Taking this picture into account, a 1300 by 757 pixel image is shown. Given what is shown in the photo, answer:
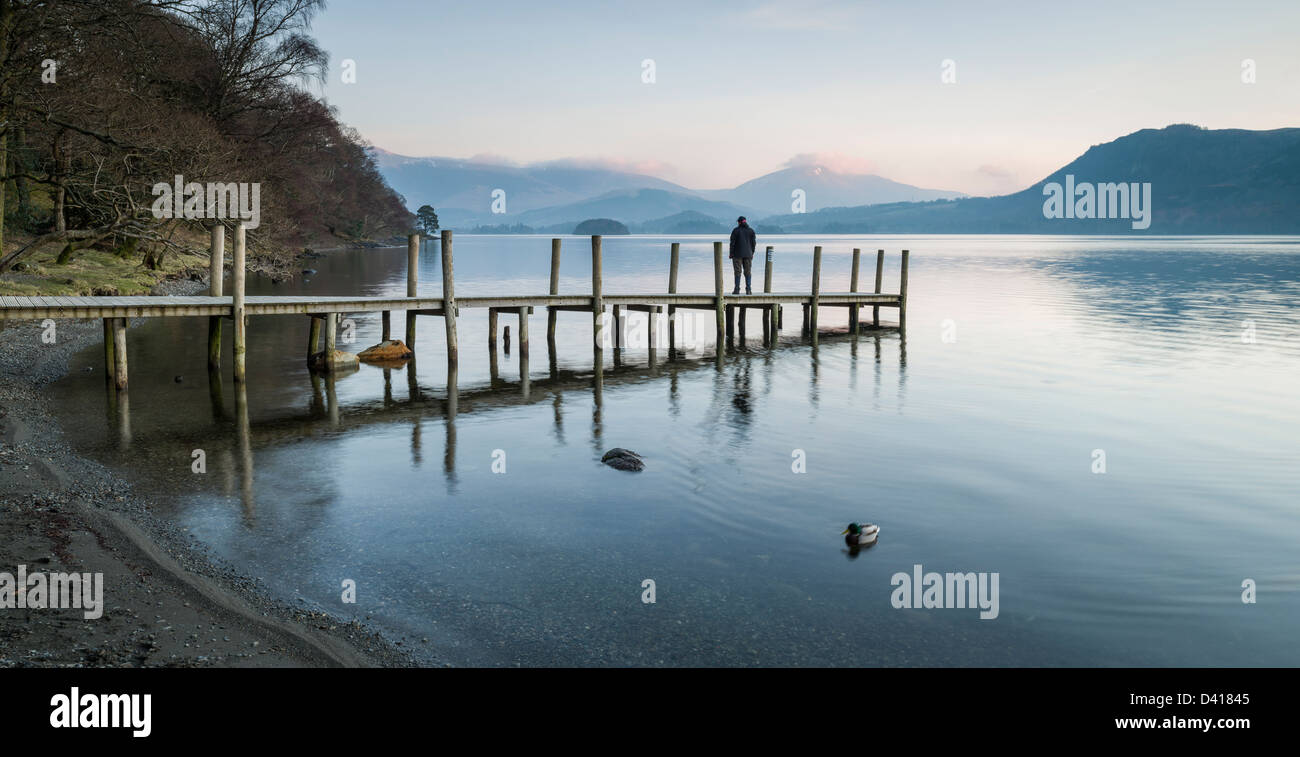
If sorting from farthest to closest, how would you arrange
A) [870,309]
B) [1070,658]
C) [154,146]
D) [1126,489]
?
[870,309] → [154,146] → [1126,489] → [1070,658]

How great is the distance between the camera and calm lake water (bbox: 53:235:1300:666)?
8898mm

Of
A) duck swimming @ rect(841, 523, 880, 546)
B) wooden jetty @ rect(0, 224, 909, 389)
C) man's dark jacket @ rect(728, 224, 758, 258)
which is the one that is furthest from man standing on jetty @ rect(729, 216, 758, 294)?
duck swimming @ rect(841, 523, 880, 546)

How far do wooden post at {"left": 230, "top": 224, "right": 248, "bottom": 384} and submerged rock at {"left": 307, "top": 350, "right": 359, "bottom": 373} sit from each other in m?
3.12

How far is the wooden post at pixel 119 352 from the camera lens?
18734 millimetres

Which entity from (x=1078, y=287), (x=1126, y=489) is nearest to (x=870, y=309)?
(x=1078, y=287)

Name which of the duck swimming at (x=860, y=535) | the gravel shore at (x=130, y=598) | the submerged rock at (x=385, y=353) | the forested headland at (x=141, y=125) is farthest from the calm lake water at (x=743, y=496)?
the forested headland at (x=141, y=125)

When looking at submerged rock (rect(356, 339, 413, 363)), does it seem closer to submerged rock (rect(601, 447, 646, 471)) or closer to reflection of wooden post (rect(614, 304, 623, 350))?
reflection of wooden post (rect(614, 304, 623, 350))

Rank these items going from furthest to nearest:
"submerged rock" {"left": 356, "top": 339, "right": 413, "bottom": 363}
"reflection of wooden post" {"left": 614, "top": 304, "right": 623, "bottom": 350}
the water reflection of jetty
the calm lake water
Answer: "reflection of wooden post" {"left": 614, "top": 304, "right": 623, "bottom": 350} → "submerged rock" {"left": 356, "top": 339, "right": 413, "bottom": 363} → the water reflection of jetty → the calm lake water

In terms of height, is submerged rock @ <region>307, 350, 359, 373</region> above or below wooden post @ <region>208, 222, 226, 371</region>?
below

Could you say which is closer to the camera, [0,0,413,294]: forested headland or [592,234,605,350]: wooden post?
[0,0,413,294]: forested headland

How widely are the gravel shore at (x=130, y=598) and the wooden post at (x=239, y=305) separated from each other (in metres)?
7.04
